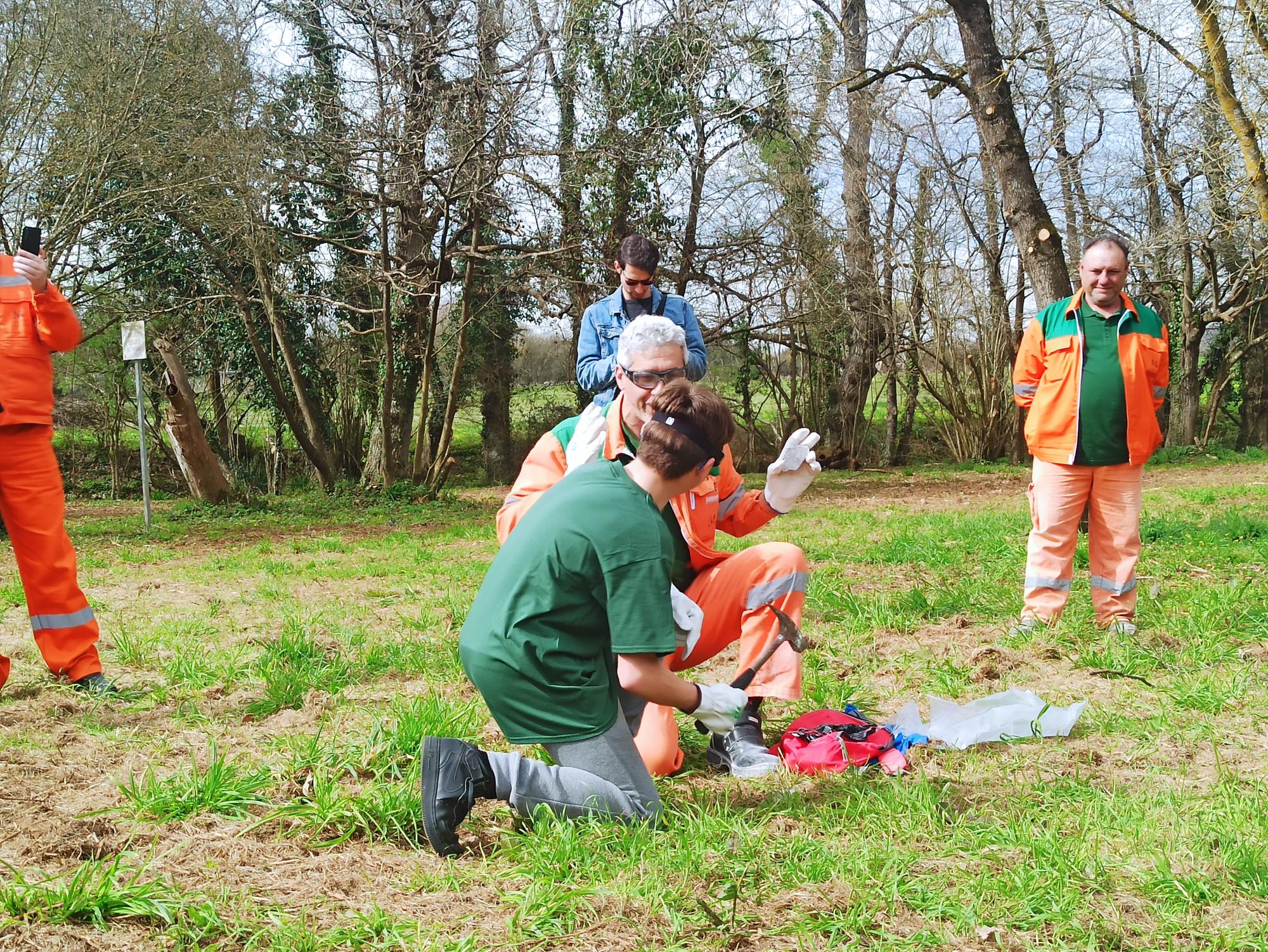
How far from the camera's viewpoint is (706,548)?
366 centimetres

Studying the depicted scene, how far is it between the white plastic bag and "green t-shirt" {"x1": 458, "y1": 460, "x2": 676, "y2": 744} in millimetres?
1320

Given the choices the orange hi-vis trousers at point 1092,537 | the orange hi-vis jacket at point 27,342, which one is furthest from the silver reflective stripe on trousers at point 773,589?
the orange hi-vis jacket at point 27,342

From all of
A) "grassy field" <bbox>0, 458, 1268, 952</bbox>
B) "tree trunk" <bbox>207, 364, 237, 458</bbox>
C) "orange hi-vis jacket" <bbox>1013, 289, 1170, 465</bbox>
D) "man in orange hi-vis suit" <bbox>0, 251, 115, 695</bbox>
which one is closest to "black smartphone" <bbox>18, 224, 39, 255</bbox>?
"man in orange hi-vis suit" <bbox>0, 251, 115, 695</bbox>

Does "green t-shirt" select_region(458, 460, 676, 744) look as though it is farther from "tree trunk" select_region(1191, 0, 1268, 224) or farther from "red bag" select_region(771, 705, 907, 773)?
"tree trunk" select_region(1191, 0, 1268, 224)

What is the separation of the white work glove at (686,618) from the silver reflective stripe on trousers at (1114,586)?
2653 mm

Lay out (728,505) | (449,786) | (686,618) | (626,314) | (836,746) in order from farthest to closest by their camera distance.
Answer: (626,314), (728,505), (836,746), (686,618), (449,786)

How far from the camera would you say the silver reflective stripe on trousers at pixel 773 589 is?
11.4 feet

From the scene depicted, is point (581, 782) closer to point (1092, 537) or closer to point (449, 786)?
point (449, 786)

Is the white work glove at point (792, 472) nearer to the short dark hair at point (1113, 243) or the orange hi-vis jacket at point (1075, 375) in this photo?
the orange hi-vis jacket at point (1075, 375)

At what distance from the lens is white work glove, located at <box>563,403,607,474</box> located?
3.58 m

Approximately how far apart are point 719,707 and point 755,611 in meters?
0.72

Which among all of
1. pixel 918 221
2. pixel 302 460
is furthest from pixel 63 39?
pixel 918 221

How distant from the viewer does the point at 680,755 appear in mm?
3438

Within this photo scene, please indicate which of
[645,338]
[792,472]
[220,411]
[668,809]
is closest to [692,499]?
[792,472]
